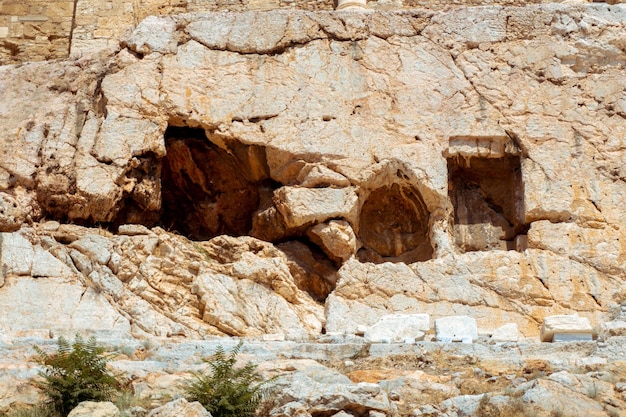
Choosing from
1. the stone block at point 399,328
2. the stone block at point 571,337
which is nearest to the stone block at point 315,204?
the stone block at point 399,328

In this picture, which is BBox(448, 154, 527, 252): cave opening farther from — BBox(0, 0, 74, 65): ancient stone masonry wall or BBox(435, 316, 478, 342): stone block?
BBox(0, 0, 74, 65): ancient stone masonry wall

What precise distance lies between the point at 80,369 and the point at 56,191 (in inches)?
197

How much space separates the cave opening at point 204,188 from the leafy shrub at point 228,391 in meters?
5.56

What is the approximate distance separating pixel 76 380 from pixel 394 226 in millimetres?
6341

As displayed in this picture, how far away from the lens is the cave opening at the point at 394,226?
14891mm

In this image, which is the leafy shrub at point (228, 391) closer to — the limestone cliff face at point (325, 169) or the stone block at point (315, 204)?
the limestone cliff face at point (325, 169)

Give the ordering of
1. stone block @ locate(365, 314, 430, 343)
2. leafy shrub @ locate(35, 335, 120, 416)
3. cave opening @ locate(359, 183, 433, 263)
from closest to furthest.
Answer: leafy shrub @ locate(35, 335, 120, 416)
stone block @ locate(365, 314, 430, 343)
cave opening @ locate(359, 183, 433, 263)

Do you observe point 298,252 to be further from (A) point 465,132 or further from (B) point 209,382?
(B) point 209,382

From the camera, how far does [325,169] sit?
14.5 metres

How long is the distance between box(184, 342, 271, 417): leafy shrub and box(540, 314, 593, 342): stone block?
3.35 metres

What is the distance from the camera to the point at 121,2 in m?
16.9

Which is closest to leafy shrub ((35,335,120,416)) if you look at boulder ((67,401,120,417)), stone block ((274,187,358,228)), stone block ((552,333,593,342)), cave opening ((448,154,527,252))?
boulder ((67,401,120,417))

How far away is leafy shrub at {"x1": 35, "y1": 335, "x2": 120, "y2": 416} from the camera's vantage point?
9.41 metres

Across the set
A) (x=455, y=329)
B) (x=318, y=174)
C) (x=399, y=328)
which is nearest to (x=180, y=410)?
(x=455, y=329)
